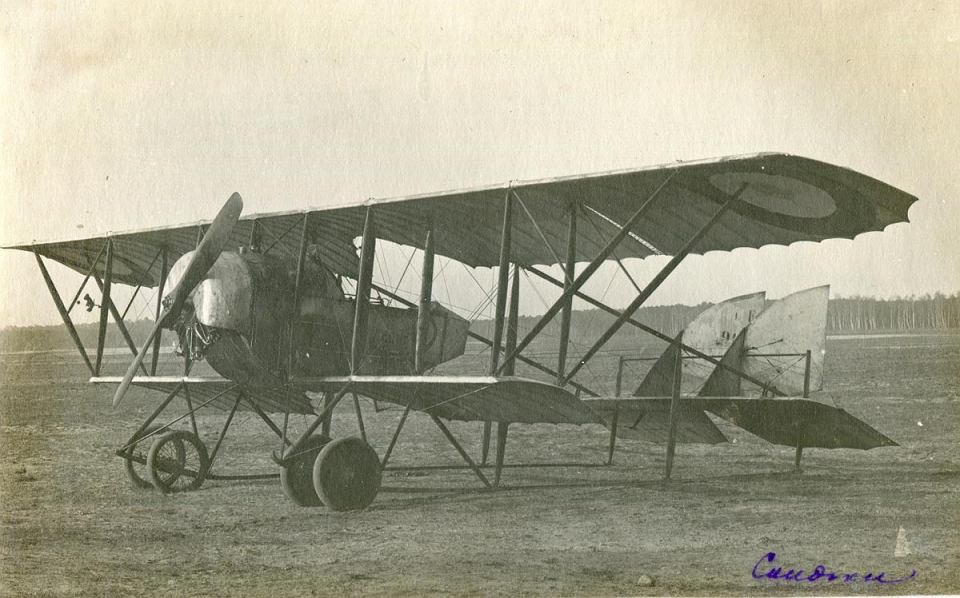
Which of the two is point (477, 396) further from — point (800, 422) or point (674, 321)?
point (674, 321)

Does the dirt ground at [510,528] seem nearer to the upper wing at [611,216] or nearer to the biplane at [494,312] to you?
the biplane at [494,312]

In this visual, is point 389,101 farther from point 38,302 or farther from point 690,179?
point 38,302

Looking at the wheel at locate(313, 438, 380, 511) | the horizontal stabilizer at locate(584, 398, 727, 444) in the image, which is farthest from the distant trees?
the wheel at locate(313, 438, 380, 511)

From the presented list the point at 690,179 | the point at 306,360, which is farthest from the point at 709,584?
the point at 306,360
